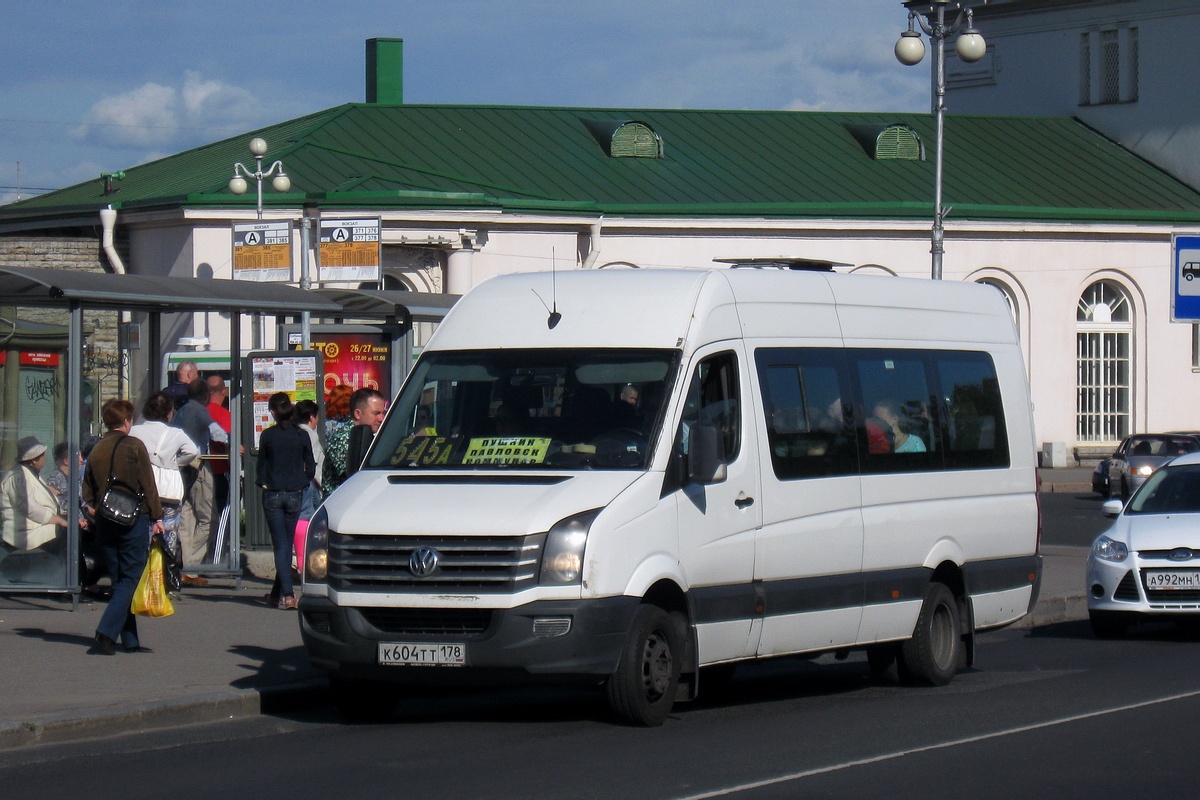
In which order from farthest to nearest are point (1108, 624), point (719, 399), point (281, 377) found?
point (281, 377), point (1108, 624), point (719, 399)

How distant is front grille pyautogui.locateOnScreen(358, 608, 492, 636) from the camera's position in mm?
8922

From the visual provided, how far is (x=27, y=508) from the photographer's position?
45.4 ft

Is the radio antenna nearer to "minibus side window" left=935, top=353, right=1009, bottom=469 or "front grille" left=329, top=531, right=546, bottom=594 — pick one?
"front grille" left=329, top=531, right=546, bottom=594

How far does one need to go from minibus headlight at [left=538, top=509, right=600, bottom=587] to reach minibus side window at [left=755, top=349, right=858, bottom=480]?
71.5 inches

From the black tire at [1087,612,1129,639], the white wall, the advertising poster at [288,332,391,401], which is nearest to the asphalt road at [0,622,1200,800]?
the black tire at [1087,612,1129,639]

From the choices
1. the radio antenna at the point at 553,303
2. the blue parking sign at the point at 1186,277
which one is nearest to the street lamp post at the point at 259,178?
the blue parking sign at the point at 1186,277

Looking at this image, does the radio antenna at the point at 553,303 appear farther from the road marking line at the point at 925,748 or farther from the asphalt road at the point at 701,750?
the road marking line at the point at 925,748

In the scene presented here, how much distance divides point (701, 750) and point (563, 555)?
1219mm

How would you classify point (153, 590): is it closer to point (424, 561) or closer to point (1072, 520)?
point (424, 561)

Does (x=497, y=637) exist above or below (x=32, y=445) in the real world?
below

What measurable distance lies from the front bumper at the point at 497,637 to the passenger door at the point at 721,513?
67 cm

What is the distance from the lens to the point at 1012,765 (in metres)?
8.34

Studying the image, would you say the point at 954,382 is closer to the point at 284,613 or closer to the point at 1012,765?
the point at 1012,765

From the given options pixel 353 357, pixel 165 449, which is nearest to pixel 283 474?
pixel 165 449
